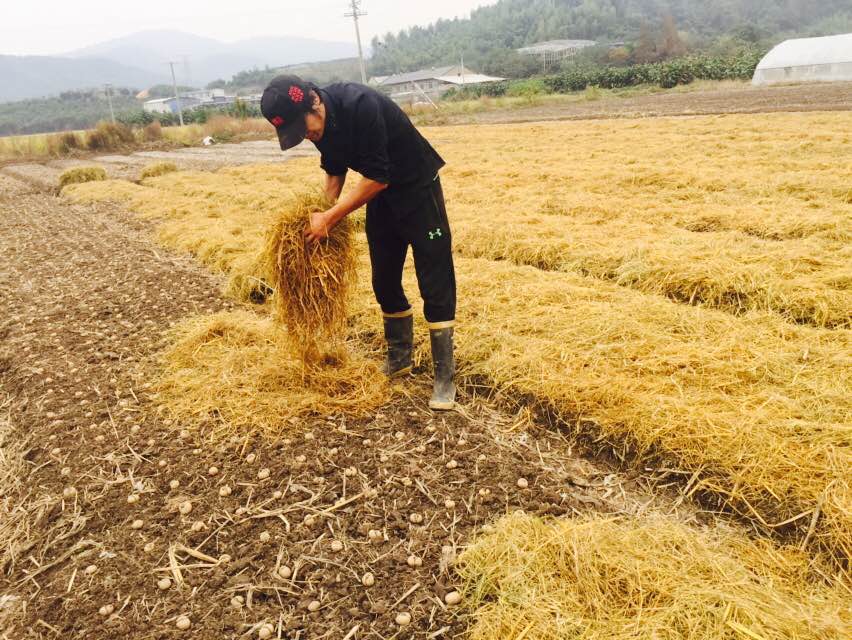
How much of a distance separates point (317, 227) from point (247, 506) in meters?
1.44

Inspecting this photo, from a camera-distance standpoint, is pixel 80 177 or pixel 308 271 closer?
pixel 308 271

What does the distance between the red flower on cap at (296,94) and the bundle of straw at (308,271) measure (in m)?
0.63

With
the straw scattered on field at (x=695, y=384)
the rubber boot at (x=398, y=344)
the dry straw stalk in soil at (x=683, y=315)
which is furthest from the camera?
the rubber boot at (x=398, y=344)

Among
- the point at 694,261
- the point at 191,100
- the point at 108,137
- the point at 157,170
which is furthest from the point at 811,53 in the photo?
the point at 191,100

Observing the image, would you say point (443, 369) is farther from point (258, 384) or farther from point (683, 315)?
point (683, 315)

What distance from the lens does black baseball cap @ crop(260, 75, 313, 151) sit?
108 inches

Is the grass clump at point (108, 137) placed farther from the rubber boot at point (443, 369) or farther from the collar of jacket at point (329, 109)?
the rubber boot at point (443, 369)

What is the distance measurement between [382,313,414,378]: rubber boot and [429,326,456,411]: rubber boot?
35cm

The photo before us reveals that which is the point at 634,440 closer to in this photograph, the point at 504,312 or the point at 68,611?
the point at 504,312

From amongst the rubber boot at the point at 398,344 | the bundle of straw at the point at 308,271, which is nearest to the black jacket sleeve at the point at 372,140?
the bundle of straw at the point at 308,271

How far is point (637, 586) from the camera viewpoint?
1947 millimetres

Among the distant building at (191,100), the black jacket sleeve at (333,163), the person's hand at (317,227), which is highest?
the distant building at (191,100)

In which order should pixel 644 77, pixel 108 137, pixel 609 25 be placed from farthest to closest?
pixel 609 25
pixel 644 77
pixel 108 137

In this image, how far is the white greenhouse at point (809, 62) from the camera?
89.5 feet
